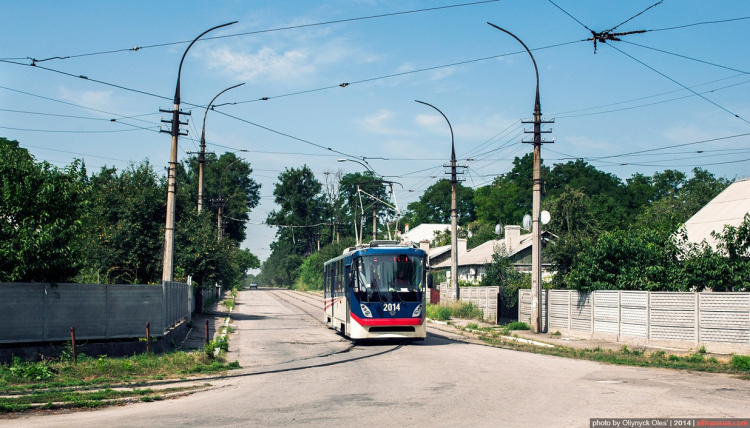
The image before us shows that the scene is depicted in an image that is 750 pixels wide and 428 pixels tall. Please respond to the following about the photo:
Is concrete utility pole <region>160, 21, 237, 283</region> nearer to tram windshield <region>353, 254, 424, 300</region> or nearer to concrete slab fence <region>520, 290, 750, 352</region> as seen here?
tram windshield <region>353, 254, 424, 300</region>

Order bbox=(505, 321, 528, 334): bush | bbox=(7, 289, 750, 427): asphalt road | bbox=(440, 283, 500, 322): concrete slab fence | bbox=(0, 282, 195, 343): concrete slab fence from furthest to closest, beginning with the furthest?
bbox=(440, 283, 500, 322): concrete slab fence < bbox=(505, 321, 528, 334): bush < bbox=(0, 282, 195, 343): concrete slab fence < bbox=(7, 289, 750, 427): asphalt road

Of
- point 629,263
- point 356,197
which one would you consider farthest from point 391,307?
point 356,197

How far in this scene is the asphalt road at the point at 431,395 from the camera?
1011 centimetres

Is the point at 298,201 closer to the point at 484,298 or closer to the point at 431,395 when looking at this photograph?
the point at 484,298

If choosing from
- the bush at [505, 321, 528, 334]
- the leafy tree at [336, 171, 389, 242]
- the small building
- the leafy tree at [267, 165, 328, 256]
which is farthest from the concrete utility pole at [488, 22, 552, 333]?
the leafy tree at [267, 165, 328, 256]

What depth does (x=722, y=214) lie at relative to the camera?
34719 mm

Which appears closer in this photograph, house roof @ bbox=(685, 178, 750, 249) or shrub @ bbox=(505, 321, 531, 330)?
shrub @ bbox=(505, 321, 531, 330)

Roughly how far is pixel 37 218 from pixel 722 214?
30445 mm

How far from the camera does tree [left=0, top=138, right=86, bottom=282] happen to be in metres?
17.1

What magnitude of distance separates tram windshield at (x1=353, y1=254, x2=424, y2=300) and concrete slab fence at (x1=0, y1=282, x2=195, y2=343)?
6257mm

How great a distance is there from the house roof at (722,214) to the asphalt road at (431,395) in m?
17.2

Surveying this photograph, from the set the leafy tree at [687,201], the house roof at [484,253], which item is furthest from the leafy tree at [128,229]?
the leafy tree at [687,201]

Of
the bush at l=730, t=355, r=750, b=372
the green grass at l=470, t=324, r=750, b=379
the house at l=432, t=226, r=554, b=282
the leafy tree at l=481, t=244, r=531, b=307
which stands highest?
the house at l=432, t=226, r=554, b=282

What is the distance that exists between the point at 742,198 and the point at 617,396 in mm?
27872
